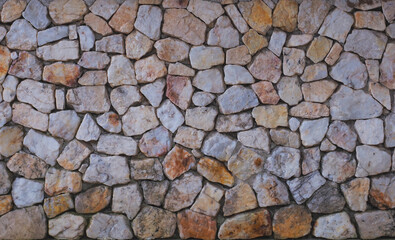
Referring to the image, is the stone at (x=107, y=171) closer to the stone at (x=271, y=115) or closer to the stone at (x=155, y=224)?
the stone at (x=155, y=224)

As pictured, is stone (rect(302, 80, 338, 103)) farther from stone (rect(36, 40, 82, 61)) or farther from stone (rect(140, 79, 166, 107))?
stone (rect(36, 40, 82, 61))

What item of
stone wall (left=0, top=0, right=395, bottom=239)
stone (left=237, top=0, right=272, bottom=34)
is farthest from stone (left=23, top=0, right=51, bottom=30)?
stone (left=237, top=0, right=272, bottom=34)

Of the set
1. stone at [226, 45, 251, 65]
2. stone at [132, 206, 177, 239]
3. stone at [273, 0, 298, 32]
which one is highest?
stone at [273, 0, 298, 32]

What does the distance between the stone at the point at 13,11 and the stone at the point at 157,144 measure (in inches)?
55.9

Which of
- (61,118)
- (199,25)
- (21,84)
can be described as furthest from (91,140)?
(199,25)

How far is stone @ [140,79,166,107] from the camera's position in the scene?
3346 mm

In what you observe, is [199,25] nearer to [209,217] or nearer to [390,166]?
[209,217]

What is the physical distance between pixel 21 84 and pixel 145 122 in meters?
1.02

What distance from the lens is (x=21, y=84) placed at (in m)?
3.39

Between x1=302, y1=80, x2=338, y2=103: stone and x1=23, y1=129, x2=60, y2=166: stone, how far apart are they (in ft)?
6.53

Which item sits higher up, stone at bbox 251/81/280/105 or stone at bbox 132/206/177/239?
stone at bbox 251/81/280/105

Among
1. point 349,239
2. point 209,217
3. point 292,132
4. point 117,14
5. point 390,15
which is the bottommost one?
point 209,217

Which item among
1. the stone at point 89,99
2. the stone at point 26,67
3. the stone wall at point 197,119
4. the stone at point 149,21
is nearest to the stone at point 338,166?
the stone wall at point 197,119

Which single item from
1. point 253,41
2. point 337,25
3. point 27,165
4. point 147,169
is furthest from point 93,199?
point 337,25
